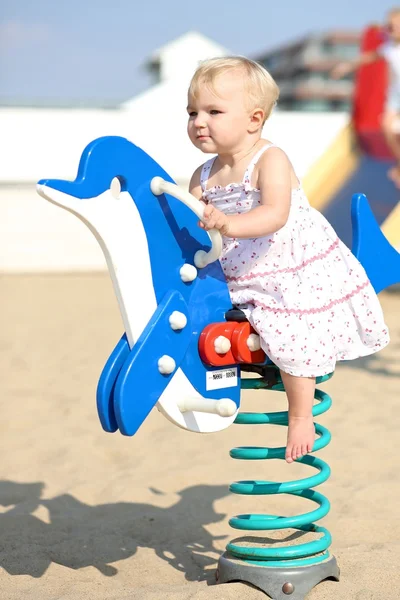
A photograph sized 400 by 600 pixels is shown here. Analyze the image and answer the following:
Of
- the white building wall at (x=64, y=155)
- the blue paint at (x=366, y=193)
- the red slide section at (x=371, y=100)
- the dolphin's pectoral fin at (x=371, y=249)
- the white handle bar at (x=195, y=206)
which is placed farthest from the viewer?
the white building wall at (x=64, y=155)

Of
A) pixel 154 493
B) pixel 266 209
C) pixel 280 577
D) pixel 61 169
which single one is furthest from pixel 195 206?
pixel 61 169

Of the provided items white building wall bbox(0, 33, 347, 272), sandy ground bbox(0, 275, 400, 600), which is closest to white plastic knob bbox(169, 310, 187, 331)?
sandy ground bbox(0, 275, 400, 600)

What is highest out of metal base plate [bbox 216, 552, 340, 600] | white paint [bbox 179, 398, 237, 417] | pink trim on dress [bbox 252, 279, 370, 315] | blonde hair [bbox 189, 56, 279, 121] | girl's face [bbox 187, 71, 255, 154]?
blonde hair [bbox 189, 56, 279, 121]

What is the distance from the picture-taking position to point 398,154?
856cm

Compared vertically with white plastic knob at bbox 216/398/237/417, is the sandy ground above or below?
below

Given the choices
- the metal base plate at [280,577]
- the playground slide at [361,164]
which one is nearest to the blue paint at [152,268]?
the metal base plate at [280,577]

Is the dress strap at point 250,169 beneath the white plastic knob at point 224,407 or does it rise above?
above

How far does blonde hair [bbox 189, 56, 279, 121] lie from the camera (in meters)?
2.33

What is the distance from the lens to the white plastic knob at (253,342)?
2424 millimetres

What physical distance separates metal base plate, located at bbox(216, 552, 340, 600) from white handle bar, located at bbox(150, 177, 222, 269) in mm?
969

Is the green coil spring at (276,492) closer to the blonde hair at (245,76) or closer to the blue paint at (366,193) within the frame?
the blonde hair at (245,76)

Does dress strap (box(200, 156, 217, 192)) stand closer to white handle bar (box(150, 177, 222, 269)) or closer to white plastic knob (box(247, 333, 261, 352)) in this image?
white handle bar (box(150, 177, 222, 269))

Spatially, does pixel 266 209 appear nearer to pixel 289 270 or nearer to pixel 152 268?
pixel 289 270

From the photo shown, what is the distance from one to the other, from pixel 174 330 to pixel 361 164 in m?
6.70
